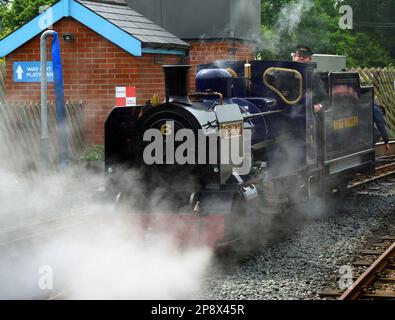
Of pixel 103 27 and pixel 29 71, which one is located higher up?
pixel 103 27

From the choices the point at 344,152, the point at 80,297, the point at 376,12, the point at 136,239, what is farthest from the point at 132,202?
the point at 376,12

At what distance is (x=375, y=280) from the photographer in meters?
7.81

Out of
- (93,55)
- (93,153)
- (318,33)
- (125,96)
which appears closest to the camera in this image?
(93,153)

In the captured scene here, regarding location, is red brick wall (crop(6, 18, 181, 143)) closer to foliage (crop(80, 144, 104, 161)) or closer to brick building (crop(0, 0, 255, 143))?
brick building (crop(0, 0, 255, 143))

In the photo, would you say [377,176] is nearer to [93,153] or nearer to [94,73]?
[93,153]

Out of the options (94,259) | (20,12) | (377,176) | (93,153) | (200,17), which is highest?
(20,12)

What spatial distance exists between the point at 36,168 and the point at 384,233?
262 inches

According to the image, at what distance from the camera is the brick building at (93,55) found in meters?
15.9

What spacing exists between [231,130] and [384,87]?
53.5 ft

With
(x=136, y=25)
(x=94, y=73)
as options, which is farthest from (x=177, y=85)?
(x=136, y=25)

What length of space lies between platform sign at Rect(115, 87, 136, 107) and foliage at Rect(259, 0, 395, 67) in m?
2.75

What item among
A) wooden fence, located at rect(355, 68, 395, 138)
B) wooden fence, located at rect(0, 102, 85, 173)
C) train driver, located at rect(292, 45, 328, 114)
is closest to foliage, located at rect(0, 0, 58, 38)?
wooden fence, located at rect(355, 68, 395, 138)

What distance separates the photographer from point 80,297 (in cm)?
695

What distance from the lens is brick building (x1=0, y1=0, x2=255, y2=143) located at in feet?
52.0
